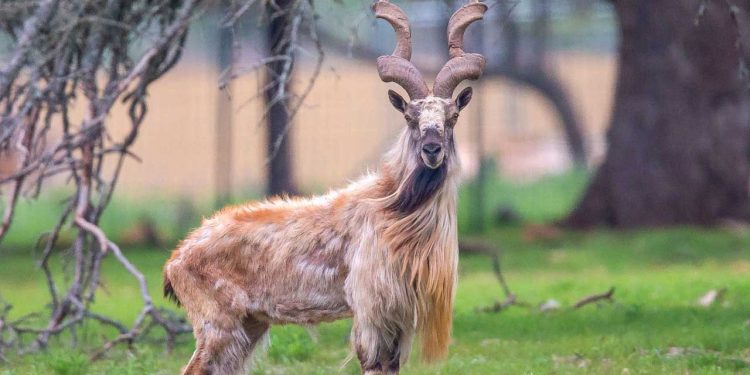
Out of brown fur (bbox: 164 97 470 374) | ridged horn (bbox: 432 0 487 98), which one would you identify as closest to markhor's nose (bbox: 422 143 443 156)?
brown fur (bbox: 164 97 470 374)

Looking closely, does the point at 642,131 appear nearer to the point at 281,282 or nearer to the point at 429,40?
the point at 429,40

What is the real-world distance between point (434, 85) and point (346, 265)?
48.6 inches

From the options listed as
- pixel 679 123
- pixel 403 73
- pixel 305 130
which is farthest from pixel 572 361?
pixel 305 130

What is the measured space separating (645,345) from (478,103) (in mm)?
10143

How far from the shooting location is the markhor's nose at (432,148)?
313 inches

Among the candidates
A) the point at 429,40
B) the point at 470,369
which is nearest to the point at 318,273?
the point at 470,369

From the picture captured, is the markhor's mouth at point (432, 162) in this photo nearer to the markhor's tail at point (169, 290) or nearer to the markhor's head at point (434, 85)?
the markhor's head at point (434, 85)

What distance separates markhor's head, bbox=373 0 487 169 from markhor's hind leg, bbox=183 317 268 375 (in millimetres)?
1649

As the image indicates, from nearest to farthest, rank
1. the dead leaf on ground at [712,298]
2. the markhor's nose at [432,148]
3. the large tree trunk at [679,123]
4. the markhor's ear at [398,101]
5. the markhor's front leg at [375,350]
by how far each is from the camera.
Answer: the markhor's nose at [432,148] < the markhor's front leg at [375,350] < the markhor's ear at [398,101] < the dead leaf on ground at [712,298] < the large tree trunk at [679,123]

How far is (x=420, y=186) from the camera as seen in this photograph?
26.9 feet

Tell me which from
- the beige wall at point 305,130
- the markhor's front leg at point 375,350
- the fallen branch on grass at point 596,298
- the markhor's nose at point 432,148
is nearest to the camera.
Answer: the markhor's nose at point 432,148

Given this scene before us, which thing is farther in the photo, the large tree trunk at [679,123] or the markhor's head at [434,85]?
the large tree trunk at [679,123]

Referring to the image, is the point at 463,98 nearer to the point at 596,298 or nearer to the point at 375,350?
the point at 375,350

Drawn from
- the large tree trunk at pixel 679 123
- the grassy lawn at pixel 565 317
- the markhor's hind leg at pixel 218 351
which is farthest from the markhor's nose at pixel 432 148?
the large tree trunk at pixel 679 123
